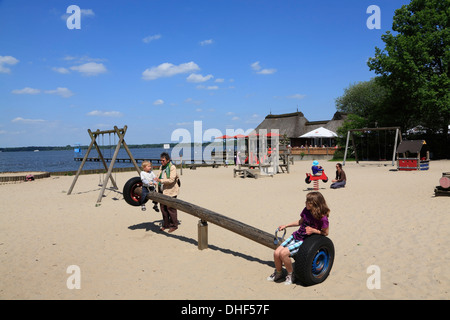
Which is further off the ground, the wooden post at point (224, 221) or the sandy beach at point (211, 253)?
the wooden post at point (224, 221)

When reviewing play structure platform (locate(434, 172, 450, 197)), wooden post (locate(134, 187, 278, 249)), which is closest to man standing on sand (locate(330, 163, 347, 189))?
play structure platform (locate(434, 172, 450, 197))

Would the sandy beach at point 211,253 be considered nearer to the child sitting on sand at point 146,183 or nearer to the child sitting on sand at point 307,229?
the child sitting on sand at point 307,229

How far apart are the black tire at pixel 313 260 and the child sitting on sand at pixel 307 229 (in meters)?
0.11

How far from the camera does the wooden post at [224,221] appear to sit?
5.26 meters

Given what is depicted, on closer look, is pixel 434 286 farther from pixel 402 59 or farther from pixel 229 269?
pixel 402 59

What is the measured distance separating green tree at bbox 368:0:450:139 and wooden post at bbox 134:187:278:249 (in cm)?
2663

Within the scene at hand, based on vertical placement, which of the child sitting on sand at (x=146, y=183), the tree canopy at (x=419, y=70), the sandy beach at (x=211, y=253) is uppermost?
the tree canopy at (x=419, y=70)

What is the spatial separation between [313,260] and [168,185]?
407 cm

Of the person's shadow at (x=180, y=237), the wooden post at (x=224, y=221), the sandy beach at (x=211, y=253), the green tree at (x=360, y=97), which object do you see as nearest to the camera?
the sandy beach at (x=211, y=253)

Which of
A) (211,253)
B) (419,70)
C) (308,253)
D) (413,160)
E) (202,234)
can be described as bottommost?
(211,253)

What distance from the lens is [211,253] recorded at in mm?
6316

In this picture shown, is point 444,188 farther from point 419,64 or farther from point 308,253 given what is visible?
point 419,64

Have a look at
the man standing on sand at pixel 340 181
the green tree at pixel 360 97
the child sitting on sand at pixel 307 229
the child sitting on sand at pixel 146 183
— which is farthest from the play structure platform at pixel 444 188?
the green tree at pixel 360 97

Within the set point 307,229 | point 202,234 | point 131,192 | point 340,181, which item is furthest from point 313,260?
point 340,181
